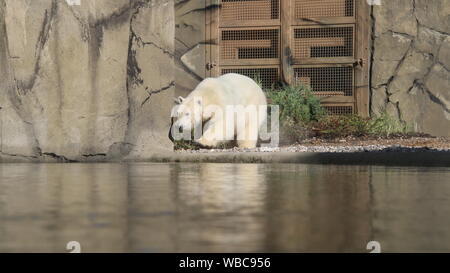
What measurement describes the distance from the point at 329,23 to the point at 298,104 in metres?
2.13

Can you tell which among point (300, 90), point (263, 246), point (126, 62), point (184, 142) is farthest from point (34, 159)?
point (263, 246)

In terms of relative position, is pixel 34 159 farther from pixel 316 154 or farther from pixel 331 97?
pixel 331 97

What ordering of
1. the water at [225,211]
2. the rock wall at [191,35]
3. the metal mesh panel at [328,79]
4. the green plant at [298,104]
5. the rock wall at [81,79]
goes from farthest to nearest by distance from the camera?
the rock wall at [191,35] → the metal mesh panel at [328,79] → the green plant at [298,104] → the rock wall at [81,79] → the water at [225,211]

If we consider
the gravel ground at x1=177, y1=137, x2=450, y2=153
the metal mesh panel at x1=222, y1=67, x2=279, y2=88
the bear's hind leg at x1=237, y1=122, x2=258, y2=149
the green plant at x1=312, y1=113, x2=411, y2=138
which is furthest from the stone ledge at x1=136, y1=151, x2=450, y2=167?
the metal mesh panel at x1=222, y1=67, x2=279, y2=88

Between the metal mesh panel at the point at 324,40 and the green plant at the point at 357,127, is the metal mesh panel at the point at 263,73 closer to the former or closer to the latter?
the metal mesh panel at the point at 324,40

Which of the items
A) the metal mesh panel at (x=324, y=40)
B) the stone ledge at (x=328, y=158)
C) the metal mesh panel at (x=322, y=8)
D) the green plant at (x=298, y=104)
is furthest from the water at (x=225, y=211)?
the metal mesh panel at (x=322, y=8)

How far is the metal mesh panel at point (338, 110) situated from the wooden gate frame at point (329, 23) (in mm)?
146

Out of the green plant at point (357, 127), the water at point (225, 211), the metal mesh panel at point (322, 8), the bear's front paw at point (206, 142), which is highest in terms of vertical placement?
the metal mesh panel at point (322, 8)

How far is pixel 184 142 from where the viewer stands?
1351cm

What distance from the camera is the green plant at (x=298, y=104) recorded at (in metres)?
15.6

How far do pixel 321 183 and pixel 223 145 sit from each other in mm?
6050

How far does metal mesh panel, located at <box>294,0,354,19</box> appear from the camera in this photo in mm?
16875

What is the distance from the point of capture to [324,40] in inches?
664

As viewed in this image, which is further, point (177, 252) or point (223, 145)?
point (223, 145)
